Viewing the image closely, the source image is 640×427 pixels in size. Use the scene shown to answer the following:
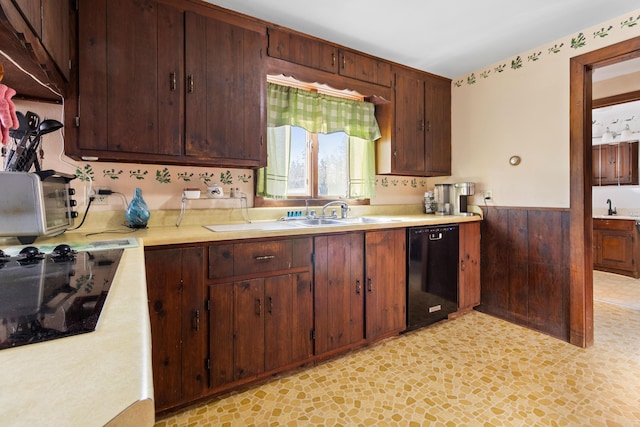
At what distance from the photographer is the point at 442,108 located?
304 centimetres

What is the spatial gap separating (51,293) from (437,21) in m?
2.48

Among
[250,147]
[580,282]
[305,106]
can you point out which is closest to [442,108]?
[305,106]

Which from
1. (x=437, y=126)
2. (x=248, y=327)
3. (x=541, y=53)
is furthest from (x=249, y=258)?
(x=541, y=53)

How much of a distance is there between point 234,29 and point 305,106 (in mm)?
769

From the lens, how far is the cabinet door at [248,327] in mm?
1653

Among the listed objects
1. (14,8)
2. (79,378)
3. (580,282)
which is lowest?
(580,282)

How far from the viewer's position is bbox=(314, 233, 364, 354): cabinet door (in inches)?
75.3

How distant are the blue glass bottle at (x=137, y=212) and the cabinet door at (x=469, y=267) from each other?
8.01ft

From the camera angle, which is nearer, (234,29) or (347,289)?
(234,29)

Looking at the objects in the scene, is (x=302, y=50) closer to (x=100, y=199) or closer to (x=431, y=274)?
(x=100, y=199)

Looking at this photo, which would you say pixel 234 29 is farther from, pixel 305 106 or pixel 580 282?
pixel 580 282

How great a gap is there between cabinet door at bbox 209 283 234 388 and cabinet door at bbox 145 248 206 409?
46 millimetres

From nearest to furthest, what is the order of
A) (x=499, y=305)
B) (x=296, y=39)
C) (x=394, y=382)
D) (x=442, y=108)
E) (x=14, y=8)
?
(x=14, y=8), (x=394, y=382), (x=296, y=39), (x=499, y=305), (x=442, y=108)

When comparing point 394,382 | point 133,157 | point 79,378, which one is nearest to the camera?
point 79,378
